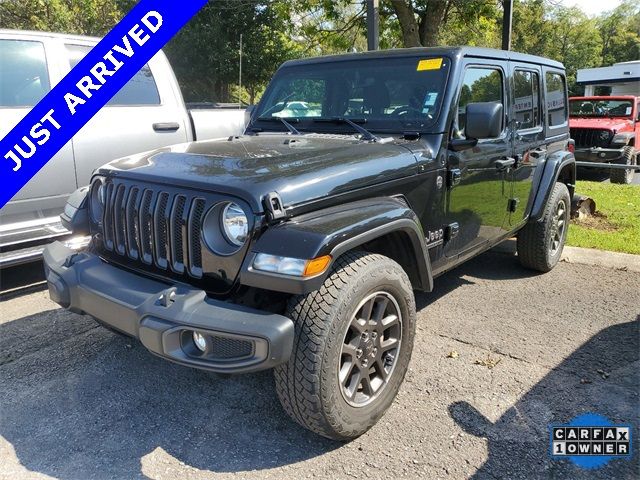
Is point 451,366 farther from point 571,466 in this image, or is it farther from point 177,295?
point 177,295

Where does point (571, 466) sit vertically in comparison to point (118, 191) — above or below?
below

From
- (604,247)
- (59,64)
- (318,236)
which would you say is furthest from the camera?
(604,247)

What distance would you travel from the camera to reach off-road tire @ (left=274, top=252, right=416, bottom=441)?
2.29m

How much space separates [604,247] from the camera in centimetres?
579

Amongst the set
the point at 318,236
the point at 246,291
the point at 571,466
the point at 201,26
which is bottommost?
the point at 571,466

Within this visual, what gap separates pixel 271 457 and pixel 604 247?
4725 mm

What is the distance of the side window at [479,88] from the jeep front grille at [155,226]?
188cm

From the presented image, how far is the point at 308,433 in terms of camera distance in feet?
8.87

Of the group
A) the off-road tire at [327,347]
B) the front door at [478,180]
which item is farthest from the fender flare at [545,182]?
the off-road tire at [327,347]

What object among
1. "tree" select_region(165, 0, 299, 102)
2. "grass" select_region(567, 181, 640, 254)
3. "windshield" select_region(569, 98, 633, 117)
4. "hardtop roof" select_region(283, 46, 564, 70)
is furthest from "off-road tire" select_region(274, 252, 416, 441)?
"tree" select_region(165, 0, 299, 102)

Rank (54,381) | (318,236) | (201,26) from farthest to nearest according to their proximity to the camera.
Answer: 1. (201,26)
2. (54,381)
3. (318,236)

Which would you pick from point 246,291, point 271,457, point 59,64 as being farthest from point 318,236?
point 59,64

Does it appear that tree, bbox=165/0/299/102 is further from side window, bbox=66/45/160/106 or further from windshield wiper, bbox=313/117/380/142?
windshield wiper, bbox=313/117/380/142

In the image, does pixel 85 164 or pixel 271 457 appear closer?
pixel 271 457
